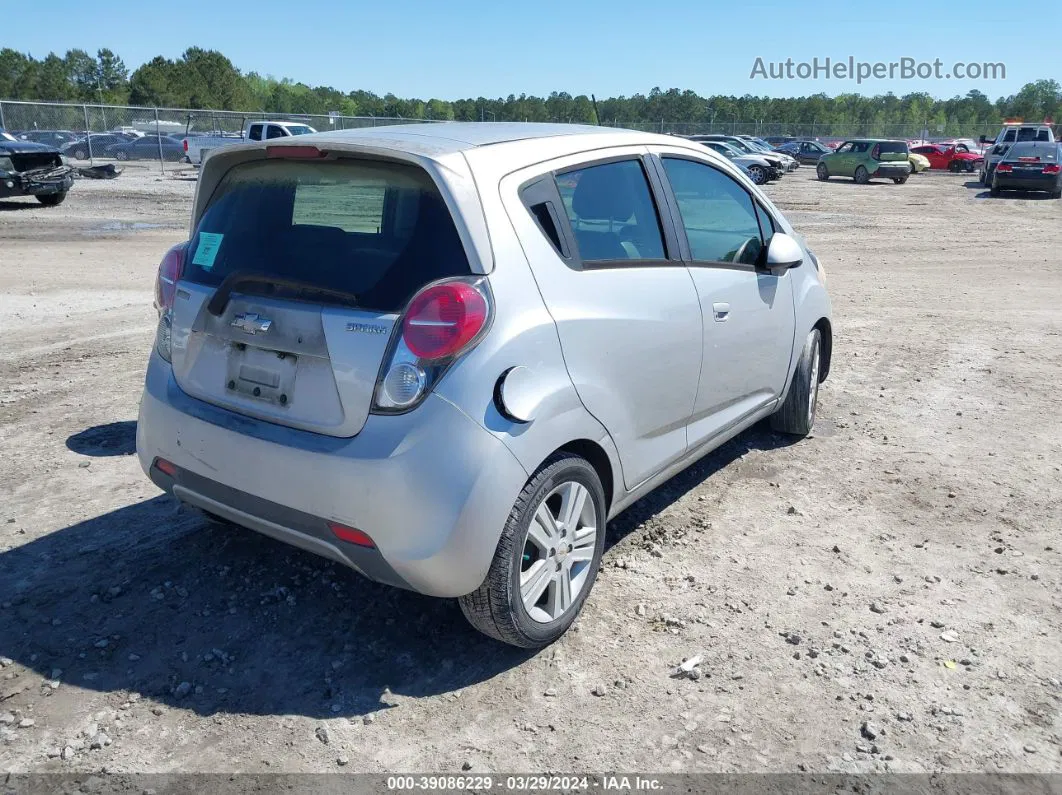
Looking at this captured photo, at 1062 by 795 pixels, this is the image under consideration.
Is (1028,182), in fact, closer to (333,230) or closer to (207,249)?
(333,230)

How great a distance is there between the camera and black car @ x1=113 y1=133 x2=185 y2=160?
35188 millimetres

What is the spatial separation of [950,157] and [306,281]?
169ft

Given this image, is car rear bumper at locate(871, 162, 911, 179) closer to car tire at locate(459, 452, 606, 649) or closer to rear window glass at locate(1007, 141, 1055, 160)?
rear window glass at locate(1007, 141, 1055, 160)

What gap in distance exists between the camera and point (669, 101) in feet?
353

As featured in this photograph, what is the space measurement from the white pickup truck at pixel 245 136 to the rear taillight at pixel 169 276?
969 inches

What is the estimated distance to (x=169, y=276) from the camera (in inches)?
143

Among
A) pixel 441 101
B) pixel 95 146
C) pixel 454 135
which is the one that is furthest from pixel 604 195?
pixel 441 101

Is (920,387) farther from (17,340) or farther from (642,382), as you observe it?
(17,340)

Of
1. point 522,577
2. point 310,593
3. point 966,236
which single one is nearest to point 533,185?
point 522,577

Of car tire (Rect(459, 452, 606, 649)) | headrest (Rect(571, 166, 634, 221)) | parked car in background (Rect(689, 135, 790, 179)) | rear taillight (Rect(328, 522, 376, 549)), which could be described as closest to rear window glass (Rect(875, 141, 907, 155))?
parked car in background (Rect(689, 135, 790, 179))

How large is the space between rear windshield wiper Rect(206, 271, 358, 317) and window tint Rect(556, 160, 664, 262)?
1.01 m

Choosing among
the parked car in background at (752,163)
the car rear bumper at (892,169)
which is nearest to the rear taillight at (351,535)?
the parked car in background at (752,163)

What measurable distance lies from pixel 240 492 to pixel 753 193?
3225mm

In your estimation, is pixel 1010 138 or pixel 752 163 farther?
pixel 1010 138
